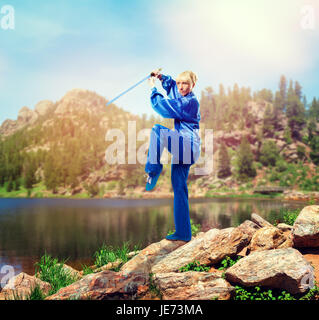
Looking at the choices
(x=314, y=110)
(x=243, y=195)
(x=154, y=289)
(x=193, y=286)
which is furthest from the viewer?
(x=314, y=110)

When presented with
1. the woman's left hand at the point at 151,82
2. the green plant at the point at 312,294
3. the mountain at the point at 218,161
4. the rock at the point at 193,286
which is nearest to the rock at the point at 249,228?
the rock at the point at 193,286

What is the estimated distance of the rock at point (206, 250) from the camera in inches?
195

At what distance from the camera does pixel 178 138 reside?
15.8 ft

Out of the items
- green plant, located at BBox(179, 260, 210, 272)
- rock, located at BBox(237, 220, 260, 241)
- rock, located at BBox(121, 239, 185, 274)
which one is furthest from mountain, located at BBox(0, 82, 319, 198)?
green plant, located at BBox(179, 260, 210, 272)

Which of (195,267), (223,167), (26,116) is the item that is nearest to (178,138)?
(195,267)

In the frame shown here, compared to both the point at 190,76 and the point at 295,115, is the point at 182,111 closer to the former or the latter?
the point at 190,76

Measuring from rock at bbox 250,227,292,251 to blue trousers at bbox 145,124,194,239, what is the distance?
58.9 inches

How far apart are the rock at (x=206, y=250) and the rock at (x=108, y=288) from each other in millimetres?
620

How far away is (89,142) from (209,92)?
156ft

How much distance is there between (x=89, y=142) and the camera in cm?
10231

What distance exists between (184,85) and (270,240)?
134 inches

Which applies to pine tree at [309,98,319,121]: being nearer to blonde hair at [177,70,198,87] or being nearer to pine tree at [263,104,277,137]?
pine tree at [263,104,277,137]

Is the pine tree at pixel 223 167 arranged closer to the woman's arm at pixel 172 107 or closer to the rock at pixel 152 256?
the rock at pixel 152 256
